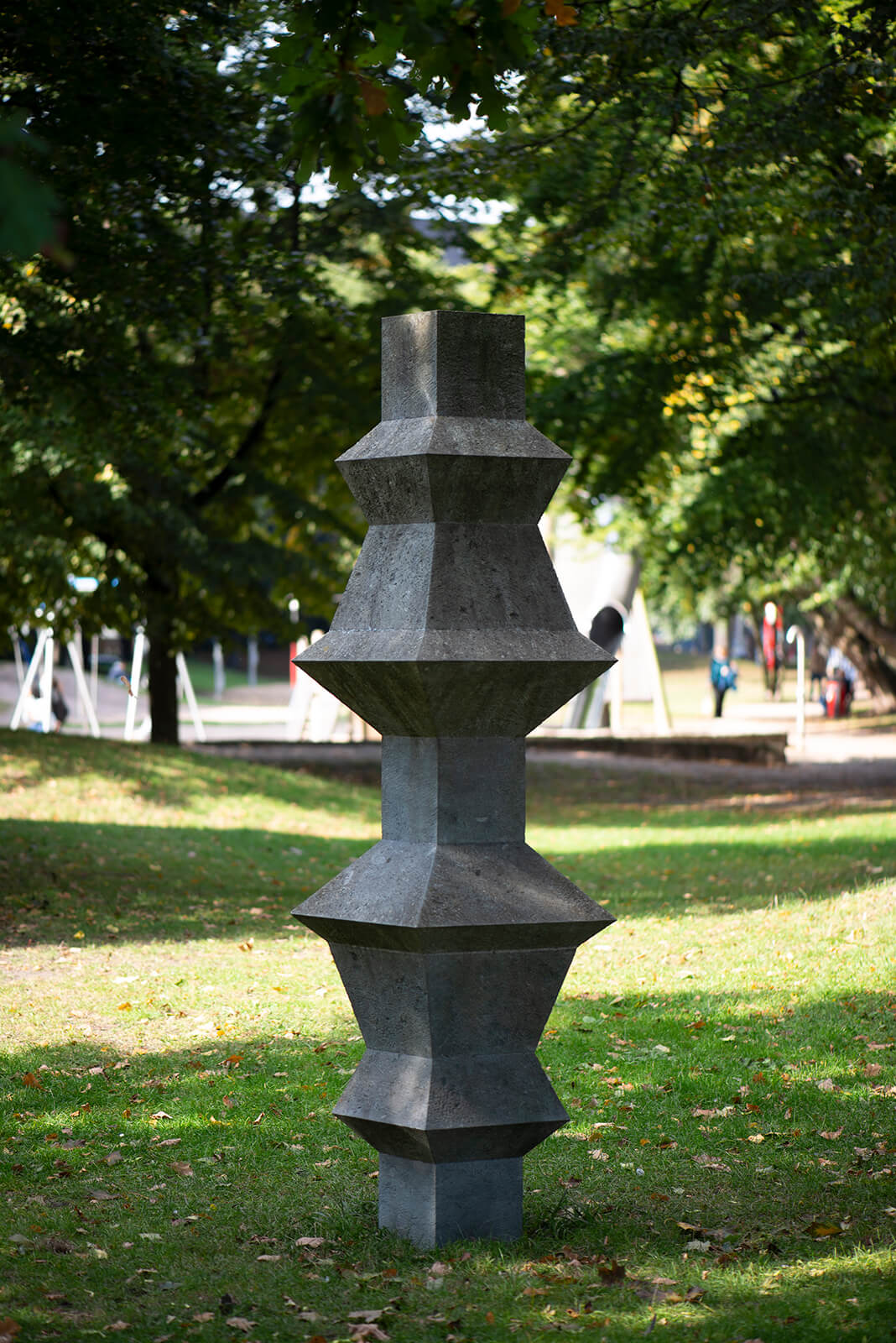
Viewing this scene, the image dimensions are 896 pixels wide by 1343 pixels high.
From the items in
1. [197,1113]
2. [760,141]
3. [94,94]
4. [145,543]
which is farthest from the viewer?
[145,543]

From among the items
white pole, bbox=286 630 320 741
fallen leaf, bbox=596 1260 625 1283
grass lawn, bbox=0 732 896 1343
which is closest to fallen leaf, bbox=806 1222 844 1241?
grass lawn, bbox=0 732 896 1343

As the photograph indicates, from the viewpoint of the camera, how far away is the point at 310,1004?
8.83m

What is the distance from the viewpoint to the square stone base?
4.93 m

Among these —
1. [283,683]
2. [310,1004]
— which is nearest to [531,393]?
[310,1004]

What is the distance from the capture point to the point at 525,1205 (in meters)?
5.38

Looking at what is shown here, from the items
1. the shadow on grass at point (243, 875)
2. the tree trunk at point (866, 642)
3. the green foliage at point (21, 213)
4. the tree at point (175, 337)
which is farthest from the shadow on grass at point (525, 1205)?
the tree trunk at point (866, 642)

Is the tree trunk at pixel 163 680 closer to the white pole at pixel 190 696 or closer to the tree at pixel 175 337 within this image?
the tree at pixel 175 337

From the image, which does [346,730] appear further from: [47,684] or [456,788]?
[456,788]

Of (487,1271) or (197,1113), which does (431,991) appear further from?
(197,1113)

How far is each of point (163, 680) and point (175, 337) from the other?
369 inches

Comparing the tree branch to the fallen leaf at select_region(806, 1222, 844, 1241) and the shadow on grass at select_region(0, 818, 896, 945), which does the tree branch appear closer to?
the shadow on grass at select_region(0, 818, 896, 945)

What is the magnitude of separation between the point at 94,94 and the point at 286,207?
581 cm

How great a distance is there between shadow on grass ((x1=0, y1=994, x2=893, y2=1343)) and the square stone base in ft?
0.32

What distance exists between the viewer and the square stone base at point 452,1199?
4930 mm
